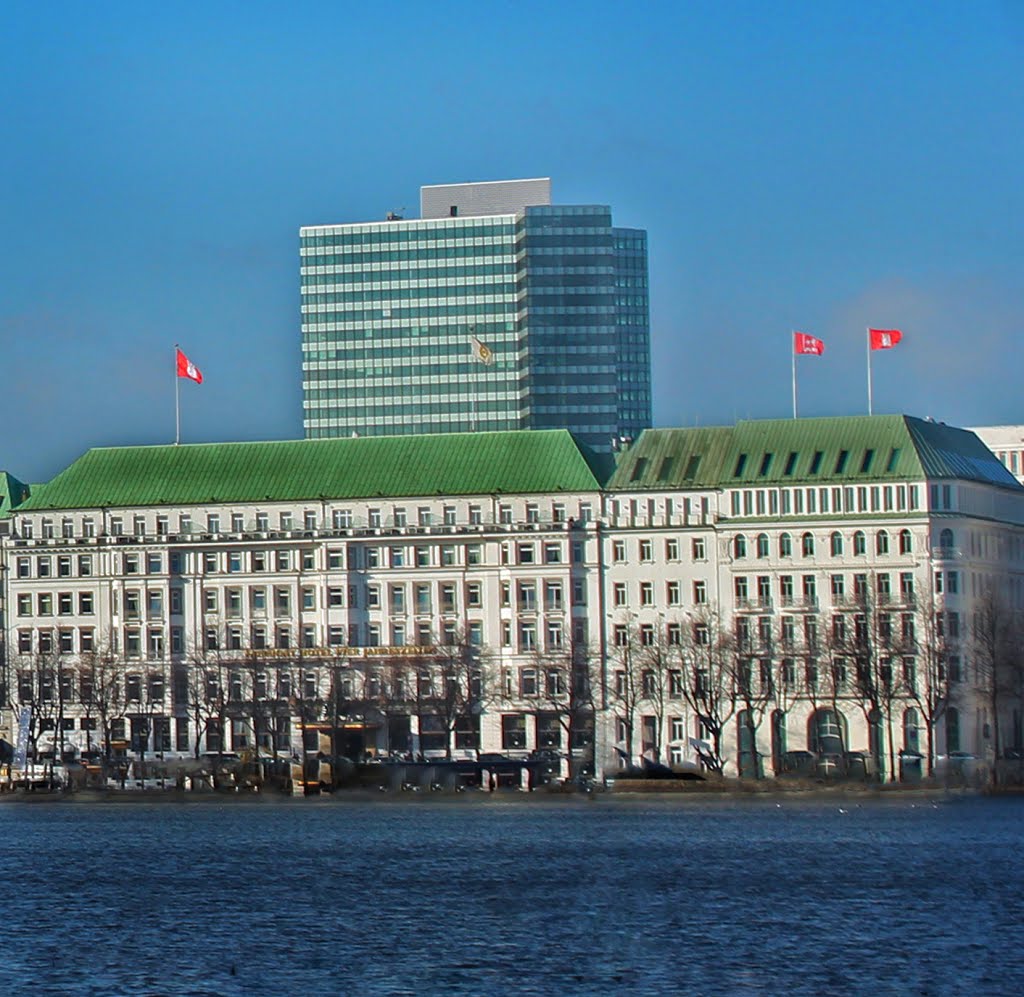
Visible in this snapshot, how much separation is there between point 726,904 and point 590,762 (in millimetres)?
101855

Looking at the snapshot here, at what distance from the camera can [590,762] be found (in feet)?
652

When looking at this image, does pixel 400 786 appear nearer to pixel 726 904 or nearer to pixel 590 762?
pixel 590 762

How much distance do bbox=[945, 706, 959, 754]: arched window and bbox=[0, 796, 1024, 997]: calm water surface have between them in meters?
42.2

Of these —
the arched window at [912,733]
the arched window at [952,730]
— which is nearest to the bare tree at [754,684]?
the arched window at [912,733]

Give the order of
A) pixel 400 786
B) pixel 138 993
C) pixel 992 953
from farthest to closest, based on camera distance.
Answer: pixel 400 786 → pixel 992 953 → pixel 138 993

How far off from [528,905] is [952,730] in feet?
336

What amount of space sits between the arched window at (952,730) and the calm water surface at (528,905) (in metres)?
42.2

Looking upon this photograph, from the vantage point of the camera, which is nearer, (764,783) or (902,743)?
(764,783)

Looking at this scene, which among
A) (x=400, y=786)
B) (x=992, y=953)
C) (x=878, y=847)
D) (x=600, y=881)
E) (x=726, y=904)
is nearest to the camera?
(x=992, y=953)

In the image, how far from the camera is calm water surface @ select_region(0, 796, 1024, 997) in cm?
7838

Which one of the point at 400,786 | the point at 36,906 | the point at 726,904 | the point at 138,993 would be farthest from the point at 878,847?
the point at 400,786

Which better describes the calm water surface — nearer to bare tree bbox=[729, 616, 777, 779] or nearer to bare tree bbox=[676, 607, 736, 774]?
bare tree bbox=[676, 607, 736, 774]

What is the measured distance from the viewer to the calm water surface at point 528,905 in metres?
78.4

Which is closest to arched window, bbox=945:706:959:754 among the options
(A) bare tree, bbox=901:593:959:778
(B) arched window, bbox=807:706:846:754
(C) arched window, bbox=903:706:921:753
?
(A) bare tree, bbox=901:593:959:778
